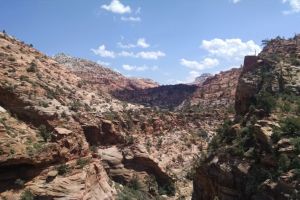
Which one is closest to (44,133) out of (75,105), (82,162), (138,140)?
(82,162)

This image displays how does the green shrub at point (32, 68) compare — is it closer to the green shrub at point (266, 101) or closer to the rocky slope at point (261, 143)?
the rocky slope at point (261, 143)

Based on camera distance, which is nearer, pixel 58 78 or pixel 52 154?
pixel 52 154

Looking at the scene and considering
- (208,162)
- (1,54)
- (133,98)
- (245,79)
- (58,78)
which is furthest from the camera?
(133,98)

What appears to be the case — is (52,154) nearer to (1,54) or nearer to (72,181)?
(72,181)

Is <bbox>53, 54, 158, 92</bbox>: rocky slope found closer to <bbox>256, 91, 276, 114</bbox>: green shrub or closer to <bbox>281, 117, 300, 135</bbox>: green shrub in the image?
<bbox>256, 91, 276, 114</bbox>: green shrub

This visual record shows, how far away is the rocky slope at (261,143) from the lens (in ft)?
121

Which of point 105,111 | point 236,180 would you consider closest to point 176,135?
point 105,111

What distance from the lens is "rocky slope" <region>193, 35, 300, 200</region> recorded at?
3697cm

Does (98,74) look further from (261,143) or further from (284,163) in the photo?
(284,163)

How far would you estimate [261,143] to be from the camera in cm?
4147

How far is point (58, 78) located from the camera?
83.5 m

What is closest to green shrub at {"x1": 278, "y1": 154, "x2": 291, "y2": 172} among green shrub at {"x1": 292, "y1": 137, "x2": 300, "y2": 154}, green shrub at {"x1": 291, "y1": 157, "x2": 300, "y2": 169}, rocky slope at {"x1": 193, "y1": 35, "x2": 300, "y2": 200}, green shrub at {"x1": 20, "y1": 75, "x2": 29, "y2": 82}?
rocky slope at {"x1": 193, "y1": 35, "x2": 300, "y2": 200}

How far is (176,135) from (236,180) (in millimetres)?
51335

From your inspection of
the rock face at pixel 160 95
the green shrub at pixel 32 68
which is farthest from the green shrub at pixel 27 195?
the rock face at pixel 160 95
